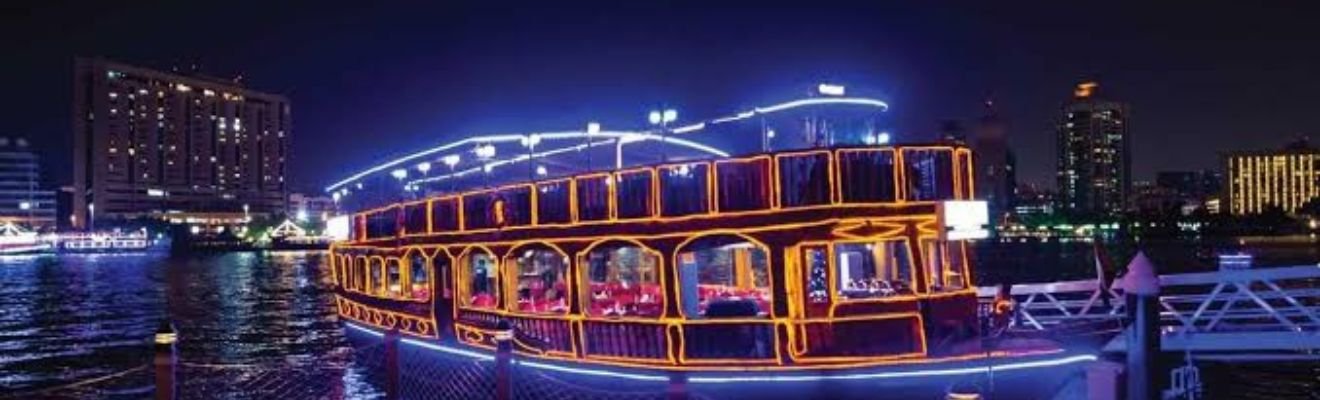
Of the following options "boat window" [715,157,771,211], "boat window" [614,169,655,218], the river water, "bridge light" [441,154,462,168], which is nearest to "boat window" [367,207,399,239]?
"bridge light" [441,154,462,168]

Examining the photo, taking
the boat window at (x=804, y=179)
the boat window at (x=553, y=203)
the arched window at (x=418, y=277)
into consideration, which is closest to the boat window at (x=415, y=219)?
the arched window at (x=418, y=277)

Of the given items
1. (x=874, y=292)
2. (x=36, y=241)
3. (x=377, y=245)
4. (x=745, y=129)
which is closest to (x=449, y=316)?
(x=377, y=245)

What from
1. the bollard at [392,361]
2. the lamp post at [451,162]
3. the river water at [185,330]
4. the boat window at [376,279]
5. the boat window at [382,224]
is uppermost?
the lamp post at [451,162]

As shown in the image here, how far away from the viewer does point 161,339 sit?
13.5 metres

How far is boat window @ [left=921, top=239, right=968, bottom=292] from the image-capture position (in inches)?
661

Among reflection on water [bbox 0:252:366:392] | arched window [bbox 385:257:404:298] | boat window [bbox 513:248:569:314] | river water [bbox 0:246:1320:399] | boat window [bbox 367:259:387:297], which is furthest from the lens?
reflection on water [bbox 0:252:366:392]

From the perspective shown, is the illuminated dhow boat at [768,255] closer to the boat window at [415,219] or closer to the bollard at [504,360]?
the bollard at [504,360]

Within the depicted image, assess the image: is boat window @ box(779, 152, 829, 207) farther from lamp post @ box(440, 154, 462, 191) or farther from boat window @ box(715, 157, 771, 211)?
lamp post @ box(440, 154, 462, 191)

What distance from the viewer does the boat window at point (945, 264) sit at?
661 inches

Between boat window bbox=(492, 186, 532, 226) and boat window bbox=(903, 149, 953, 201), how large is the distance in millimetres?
6750

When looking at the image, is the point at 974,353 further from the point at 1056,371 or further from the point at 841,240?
the point at 841,240

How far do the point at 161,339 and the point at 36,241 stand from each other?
687 feet

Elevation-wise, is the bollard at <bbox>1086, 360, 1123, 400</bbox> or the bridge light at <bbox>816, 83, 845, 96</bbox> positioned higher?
the bridge light at <bbox>816, 83, 845, 96</bbox>

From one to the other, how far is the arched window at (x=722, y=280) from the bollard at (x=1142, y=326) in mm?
4843
